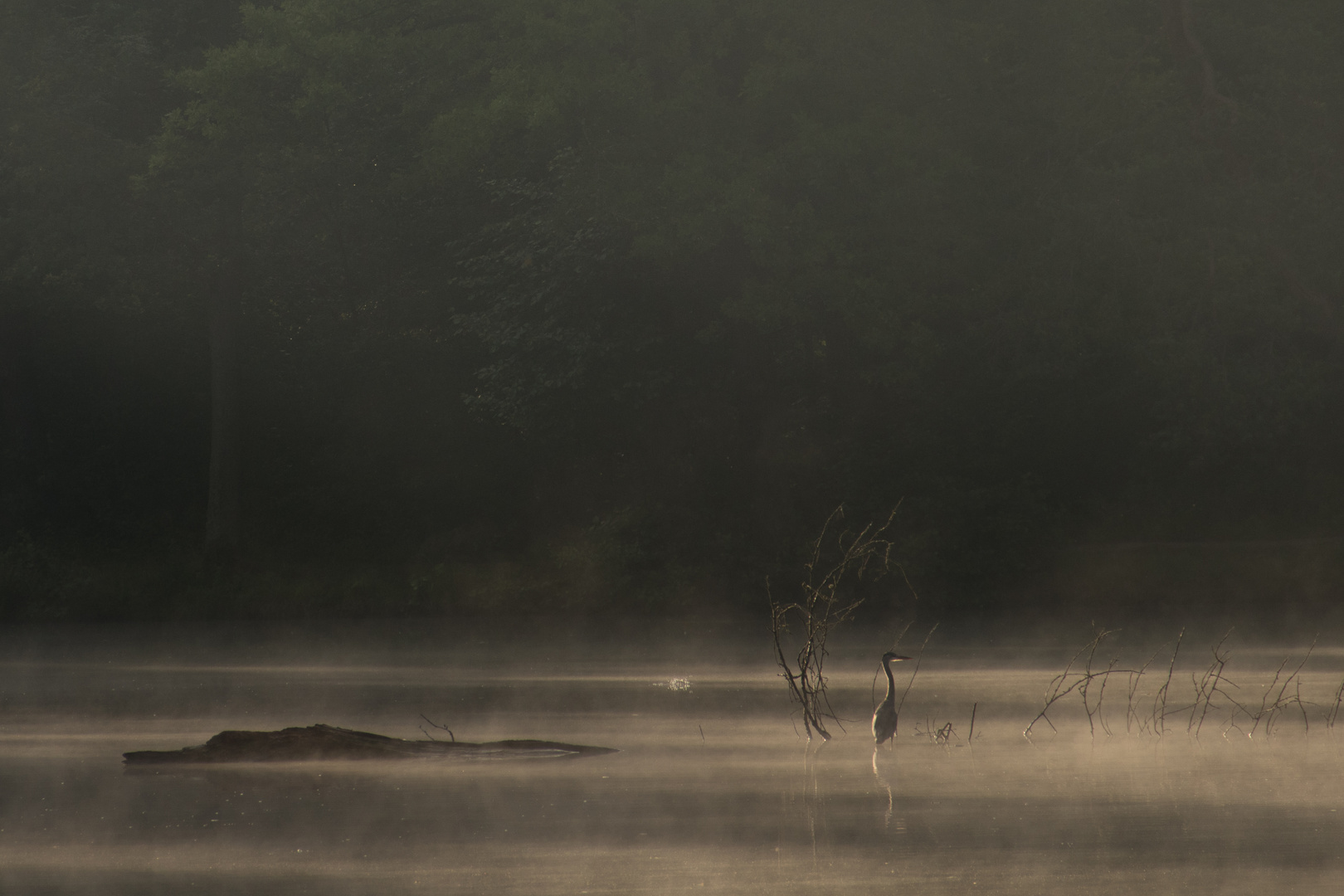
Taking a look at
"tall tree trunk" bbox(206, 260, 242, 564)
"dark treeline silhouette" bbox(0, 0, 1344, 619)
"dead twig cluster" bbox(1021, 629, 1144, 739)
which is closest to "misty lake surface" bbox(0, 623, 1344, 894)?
"dead twig cluster" bbox(1021, 629, 1144, 739)

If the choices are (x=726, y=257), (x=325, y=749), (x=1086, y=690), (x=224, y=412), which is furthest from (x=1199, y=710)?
(x=224, y=412)

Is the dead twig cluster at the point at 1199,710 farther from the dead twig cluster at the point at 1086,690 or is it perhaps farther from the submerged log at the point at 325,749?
the submerged log at the point at 325,749

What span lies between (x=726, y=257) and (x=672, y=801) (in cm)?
2110

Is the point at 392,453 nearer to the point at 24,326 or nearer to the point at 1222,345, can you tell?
the point at 24,326

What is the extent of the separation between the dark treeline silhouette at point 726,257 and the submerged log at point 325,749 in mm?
18008

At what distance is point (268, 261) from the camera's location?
113 ft

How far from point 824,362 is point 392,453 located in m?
9.83

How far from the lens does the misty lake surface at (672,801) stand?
25.3 ft

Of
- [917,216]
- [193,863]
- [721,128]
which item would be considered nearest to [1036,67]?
[917,216]

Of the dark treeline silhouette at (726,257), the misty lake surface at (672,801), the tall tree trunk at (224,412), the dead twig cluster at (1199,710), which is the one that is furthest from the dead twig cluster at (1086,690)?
the tall tree trunk at (224,412)

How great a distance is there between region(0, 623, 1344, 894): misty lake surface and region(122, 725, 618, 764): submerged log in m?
0.25

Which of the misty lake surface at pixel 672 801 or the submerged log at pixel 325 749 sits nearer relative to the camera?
the misty lake surface at pixel 672 801

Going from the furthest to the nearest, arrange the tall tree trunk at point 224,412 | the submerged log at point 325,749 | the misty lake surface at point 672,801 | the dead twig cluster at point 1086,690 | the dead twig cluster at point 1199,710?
the tall tree trunk at point 224,412 → the dead twig cluster at point 1199,710 → the dead twig cluster at point 1086,690 → the submerged log at point 325,749 → the misty lake surface at point 672,801

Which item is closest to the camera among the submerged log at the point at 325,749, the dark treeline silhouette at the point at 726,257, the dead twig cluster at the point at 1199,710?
the submerged log at the point at 325,749
